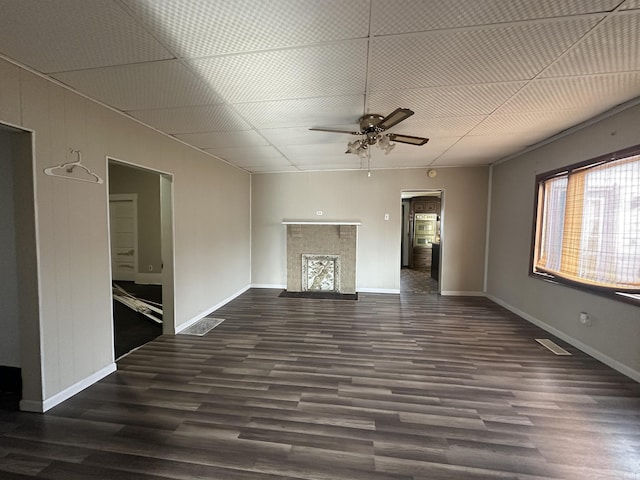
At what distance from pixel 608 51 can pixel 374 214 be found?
398 cm

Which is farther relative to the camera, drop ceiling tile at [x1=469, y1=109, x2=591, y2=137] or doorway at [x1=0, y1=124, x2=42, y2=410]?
drop ceiling tile at [x1=469, y1=109, x2=591, y2=137]

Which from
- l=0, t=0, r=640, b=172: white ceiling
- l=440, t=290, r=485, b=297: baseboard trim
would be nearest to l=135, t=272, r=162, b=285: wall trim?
l=0, t=0, r=640, b=172: white ceiling

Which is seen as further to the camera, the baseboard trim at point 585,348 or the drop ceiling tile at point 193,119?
the drop ceiling tile at point 193,119

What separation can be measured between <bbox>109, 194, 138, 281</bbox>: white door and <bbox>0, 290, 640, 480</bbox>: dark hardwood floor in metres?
3.98

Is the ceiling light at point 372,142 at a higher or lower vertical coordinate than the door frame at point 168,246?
higher

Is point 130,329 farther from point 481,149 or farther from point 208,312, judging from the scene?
point 481,149

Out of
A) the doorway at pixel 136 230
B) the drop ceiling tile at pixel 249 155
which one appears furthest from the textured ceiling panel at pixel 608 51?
the doorway at pixel 136 230

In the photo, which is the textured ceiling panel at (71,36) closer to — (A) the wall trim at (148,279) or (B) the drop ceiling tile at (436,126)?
(B) the drop ceiling tile at (436,126)

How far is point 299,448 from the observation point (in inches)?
66.7

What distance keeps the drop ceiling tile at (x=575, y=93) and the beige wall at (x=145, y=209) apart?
6.55 m

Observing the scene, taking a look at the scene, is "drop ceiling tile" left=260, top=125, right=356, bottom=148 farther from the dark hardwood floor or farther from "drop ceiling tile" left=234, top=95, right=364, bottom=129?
the dark hardwood floor

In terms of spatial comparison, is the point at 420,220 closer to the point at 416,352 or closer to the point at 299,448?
the point at 416,352

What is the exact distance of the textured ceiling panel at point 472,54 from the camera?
5.13 ft

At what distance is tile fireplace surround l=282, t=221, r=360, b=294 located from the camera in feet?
18.0
